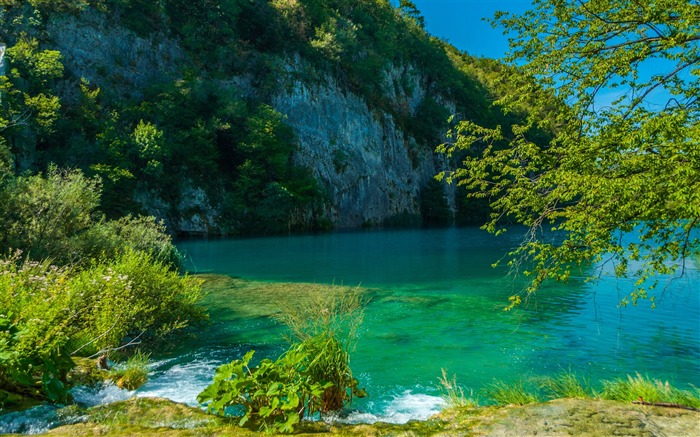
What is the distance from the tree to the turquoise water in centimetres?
302

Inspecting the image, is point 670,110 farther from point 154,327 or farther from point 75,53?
point 75,53

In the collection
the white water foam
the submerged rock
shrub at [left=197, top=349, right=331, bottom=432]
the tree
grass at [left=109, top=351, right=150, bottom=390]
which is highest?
the tree

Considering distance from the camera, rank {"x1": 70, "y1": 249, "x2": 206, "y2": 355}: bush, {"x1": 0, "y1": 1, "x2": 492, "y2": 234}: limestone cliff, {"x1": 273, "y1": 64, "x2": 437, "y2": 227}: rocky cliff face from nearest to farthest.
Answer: {"x1": 70, "y1": 249, "x2": 206, "y2": 355}: bush
{"x1": 0, "y1": 1, "x2": 492, "y2": 234}: limestone cliff
{"x1": 273, "y1": 64, "x2": 437, "y2": 227}: rocky cliff face

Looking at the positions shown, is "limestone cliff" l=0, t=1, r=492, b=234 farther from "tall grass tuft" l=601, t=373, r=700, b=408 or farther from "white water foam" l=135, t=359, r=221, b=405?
"tall grass tuft" l=601, t=373, r=700, b=408

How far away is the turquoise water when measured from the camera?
27.5 feet

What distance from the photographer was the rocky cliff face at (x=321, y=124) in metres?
41.9

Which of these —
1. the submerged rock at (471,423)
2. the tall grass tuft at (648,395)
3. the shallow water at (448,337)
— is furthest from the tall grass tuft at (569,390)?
the shallow water at (448,337)

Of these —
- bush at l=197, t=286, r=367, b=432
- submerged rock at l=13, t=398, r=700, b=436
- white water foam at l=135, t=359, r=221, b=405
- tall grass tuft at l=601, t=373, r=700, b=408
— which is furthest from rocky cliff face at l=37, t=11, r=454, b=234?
tall grass tuft at l=601, t=373, r=700, b=408

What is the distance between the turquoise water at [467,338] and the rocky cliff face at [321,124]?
30.4 meters

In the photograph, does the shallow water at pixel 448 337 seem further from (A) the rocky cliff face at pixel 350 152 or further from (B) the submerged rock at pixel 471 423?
(A) the rocky cliff face at pixel 350 152

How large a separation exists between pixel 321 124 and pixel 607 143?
165ft

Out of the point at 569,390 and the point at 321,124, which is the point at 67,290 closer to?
the point at 569,390

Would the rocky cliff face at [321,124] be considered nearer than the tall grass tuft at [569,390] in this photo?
No

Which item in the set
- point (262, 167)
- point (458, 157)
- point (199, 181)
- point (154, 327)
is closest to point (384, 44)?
point (458, 157)
